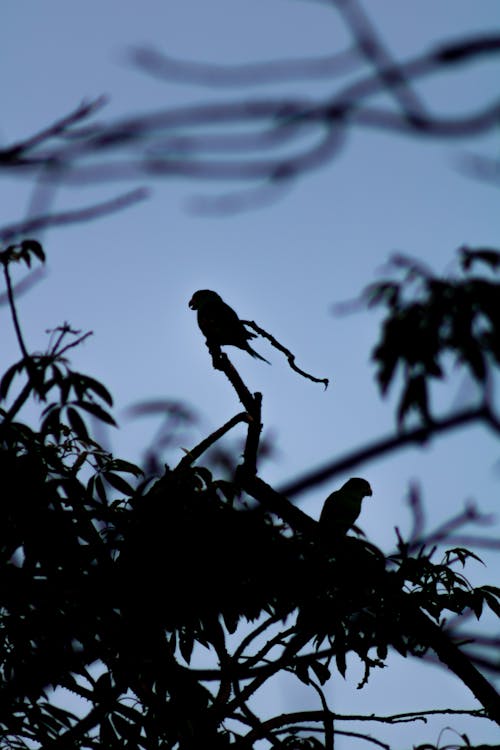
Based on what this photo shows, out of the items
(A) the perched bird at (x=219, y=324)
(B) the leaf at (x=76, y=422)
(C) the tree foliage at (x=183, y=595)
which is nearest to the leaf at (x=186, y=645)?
(C) the tree foliage at (x=183, y=595)

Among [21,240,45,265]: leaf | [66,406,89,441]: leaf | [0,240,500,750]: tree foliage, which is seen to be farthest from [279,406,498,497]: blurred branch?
[21,240,45,265]: leaf

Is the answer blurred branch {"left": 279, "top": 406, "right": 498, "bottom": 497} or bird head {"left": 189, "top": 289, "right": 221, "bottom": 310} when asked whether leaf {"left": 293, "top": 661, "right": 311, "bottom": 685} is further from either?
blurred branch {"left": 279, "top": 406, "right": 498, "bottom": 497}

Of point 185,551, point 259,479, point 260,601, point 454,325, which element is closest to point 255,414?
point 259,479

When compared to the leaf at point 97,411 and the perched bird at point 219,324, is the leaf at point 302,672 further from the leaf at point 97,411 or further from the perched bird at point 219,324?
the leaf at point 97,411

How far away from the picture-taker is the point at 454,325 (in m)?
4.10

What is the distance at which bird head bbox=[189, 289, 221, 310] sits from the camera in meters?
2.45

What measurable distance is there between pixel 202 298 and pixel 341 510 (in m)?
0.76

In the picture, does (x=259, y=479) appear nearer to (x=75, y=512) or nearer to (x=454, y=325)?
(x=75, y=512)

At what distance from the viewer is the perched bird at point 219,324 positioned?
2.36 meters

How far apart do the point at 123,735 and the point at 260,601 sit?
0.62 meters

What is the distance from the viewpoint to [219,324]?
2.39m

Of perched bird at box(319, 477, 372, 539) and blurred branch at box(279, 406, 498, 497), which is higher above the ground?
perched bird at box(319, 477, 372, 539)

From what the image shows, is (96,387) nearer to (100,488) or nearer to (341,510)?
(100,488)

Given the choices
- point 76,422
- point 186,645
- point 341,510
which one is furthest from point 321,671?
point 76,422
